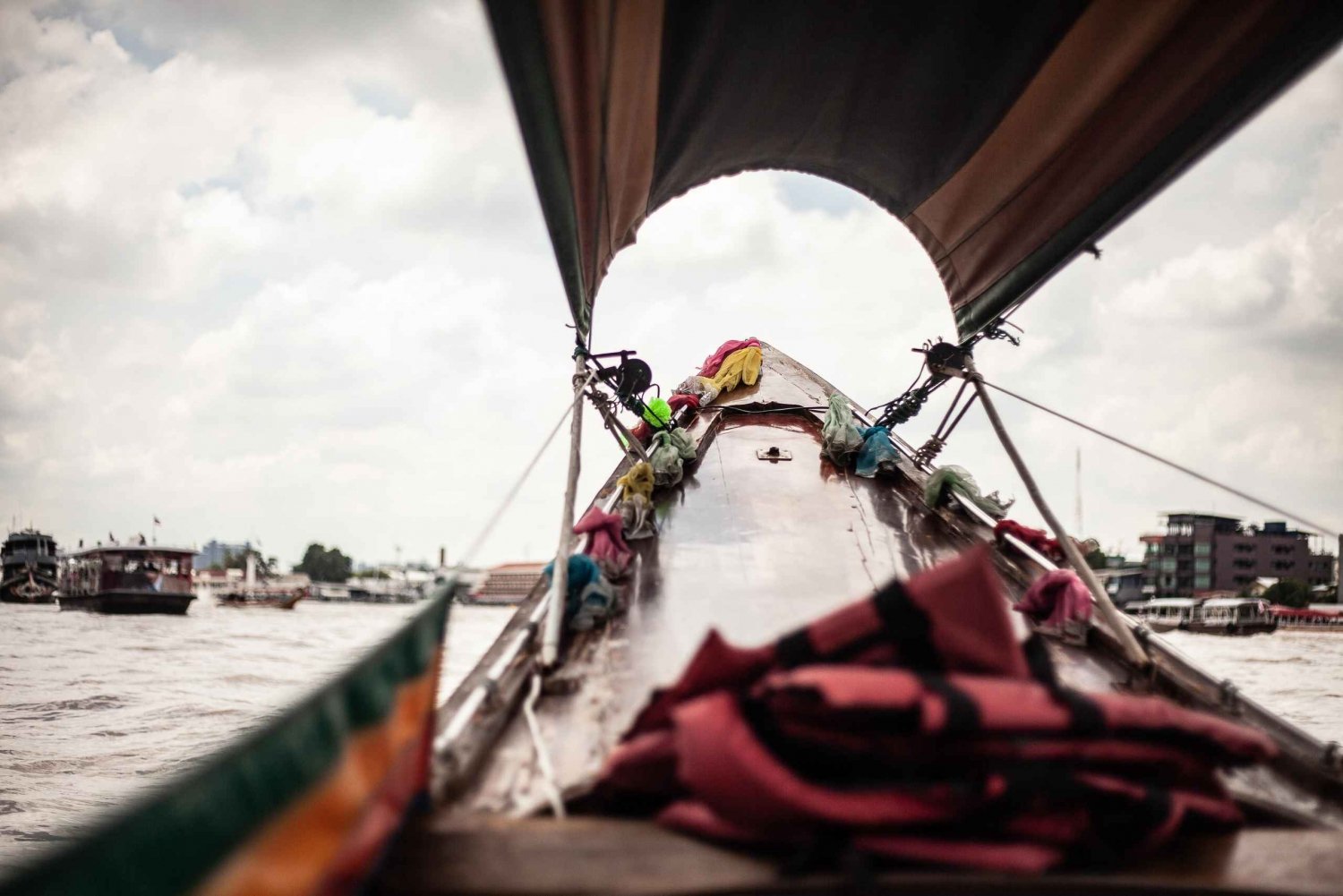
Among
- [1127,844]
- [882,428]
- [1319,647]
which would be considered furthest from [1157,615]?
[1127,844]

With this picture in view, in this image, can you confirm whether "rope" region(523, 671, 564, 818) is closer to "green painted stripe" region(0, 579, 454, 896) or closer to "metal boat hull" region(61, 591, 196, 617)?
"green painted stripe" region(0, 579, 454, 896)

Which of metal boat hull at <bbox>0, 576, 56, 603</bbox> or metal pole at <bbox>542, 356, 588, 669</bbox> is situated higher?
metal pole at <bbox>542, 356, 588, 669</bbox>

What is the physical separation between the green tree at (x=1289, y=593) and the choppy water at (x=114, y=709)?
4362 cm

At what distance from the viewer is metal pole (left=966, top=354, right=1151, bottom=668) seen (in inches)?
86.2

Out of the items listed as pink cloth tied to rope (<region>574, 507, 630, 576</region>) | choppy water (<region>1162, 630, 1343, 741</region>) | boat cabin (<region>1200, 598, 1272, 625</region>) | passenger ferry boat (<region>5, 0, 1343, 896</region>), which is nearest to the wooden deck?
passenger ferry boat (<region>5, 0, 1343, 896</region>)

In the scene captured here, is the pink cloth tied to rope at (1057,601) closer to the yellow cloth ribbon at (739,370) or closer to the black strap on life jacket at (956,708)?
the black strap on life jacket at (956,708)

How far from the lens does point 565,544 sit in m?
2.33

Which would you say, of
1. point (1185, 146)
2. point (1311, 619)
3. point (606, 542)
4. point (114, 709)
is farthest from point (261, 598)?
point (1185, 146)

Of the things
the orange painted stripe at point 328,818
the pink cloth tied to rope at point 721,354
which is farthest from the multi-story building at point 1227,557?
the orange painted stripe at point 328,818

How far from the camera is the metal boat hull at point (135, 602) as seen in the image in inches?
1158

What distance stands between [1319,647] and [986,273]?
27.4m

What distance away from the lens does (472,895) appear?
1098mm

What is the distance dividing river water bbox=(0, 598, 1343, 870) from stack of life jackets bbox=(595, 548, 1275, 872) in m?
0.53

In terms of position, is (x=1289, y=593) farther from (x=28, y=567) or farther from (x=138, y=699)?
(x=28, y=567)
